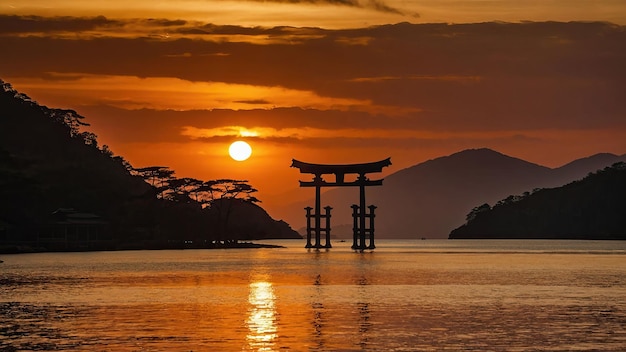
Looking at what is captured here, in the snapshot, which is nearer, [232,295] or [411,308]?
Result: [411,308]

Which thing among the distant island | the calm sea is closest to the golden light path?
the calm sea

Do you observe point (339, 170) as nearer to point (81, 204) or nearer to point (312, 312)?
point (81, 204)

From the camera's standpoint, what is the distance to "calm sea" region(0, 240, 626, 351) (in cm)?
3672

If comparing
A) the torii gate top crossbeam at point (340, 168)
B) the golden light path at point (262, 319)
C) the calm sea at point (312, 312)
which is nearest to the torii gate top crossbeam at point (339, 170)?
the torii gate top crossbeam at point (340, 168)

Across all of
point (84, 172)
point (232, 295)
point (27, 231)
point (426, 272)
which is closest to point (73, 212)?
point (27, 231)

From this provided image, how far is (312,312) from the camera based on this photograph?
48.9 metres

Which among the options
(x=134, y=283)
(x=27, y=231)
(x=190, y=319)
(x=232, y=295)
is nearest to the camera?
(x=190, y=319)

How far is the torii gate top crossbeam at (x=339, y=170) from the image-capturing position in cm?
15575

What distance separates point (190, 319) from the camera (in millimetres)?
45250

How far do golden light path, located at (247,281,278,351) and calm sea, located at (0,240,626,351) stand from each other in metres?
0.06

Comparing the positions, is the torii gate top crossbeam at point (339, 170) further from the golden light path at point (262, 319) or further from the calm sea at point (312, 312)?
the golden light path at point (262, 319)

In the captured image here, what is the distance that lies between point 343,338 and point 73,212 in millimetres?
113499

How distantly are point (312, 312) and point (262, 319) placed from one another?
3.97 metres

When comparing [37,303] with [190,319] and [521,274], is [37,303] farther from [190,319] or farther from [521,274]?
[521,274]
